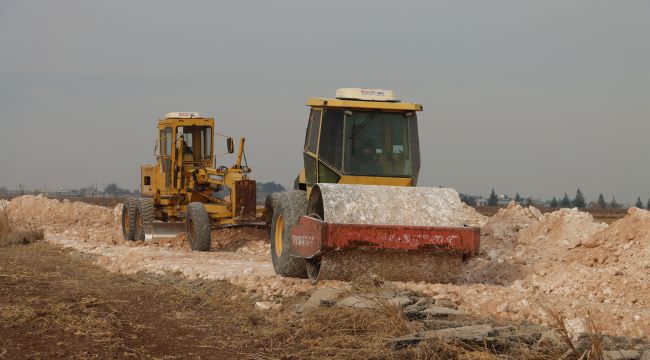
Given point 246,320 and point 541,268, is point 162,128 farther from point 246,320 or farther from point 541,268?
point 246,320

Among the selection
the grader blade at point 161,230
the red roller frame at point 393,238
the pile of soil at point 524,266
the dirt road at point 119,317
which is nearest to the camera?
the dirt road at point 119,317

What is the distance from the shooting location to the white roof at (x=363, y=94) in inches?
521

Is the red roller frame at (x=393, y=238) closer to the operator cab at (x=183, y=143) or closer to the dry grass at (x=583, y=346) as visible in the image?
the dry grass at (x=583, y=346)

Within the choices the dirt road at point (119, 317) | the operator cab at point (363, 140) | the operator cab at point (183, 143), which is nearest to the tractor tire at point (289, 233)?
the operator cab at point (363, 140)

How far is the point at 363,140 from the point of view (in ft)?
42.6

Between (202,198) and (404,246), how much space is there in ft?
34.9

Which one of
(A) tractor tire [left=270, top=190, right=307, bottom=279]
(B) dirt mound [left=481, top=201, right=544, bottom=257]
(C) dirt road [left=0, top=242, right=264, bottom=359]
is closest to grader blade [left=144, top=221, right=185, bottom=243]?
(C) dirt road [left=0, top=242, right=264, bottom=359]

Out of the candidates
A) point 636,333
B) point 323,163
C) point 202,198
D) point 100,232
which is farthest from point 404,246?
point 100,232

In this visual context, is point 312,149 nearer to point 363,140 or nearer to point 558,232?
point 363,140

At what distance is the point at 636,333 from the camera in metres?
9.69

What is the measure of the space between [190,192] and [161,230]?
121 cm

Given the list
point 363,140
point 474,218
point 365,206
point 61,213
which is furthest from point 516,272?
point 61,213

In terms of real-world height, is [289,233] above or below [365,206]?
below

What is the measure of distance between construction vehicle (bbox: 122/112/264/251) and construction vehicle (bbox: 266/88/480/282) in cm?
542
